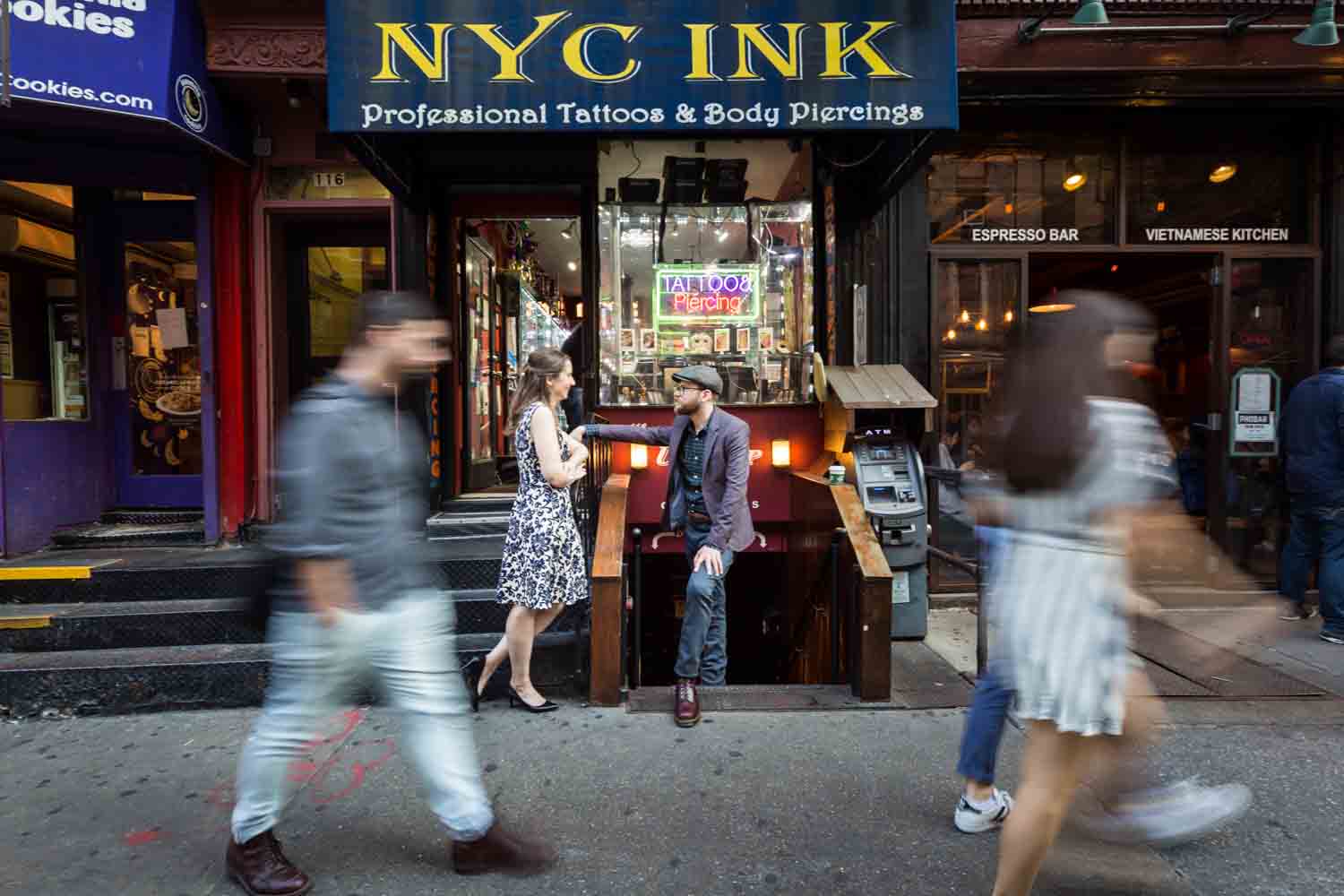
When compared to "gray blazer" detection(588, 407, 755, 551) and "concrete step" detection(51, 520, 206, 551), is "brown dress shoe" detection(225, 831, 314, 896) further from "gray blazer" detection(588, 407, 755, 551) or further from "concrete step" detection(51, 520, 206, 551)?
"concrete step" detection(51, 520, 206, 551)

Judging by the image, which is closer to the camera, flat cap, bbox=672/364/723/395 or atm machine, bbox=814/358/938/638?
flat cap, bbox=672/364/723/395

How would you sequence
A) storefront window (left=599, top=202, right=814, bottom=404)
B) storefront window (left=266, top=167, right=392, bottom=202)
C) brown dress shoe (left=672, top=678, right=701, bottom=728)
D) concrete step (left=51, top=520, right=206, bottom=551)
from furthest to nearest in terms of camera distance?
1. storefront window (left=599, top=202, right=814, bottom=404)
2. storefront window (left=266, top=167, right=392, bottom=202)
3. concrete step (left=51, top=520, right=206, bottom=551)
4. brown dress shoe (left=672, top=678, right=701, bottom=728)

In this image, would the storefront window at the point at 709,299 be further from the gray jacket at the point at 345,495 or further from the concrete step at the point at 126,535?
the gray jacket at the point at 345,495

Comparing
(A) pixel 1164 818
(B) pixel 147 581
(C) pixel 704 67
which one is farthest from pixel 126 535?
(A) pixel 1164 818

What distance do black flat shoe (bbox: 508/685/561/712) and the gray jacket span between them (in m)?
1.80

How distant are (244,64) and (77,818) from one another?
479cm

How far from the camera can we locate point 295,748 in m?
2.60

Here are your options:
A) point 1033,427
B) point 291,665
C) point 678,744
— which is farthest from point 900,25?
point 291,665

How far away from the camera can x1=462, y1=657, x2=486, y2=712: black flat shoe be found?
4.34 metres

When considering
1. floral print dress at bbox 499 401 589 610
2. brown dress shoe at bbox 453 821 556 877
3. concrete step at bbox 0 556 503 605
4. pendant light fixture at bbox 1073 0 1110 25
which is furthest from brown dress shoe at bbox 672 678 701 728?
pendant light fixture at bbox 1073 0 1110 25

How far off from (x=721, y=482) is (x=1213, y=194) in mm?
5412

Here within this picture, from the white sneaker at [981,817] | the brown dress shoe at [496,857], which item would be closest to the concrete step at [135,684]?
the brown dress shoe at [496,857]

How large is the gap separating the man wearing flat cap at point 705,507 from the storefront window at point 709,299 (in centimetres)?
191

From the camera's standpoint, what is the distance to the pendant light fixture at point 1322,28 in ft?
17.4
